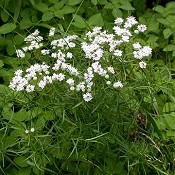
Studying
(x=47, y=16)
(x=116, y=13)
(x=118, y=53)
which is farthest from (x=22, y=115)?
(x=116, y=13)

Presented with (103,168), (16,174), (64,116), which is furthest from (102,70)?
(16,174)

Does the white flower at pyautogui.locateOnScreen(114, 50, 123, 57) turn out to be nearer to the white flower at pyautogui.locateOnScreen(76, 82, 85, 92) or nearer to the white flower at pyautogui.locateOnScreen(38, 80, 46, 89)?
the white flower at pyautogui.locateOnScreen(76, 82, 85, 92)

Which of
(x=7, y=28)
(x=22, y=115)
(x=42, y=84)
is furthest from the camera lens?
(x=7, y=28)

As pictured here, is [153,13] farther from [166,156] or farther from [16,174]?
[16,174]

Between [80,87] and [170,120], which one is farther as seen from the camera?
[170,120]

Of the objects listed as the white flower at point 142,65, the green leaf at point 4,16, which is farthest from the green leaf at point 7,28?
the white flower at point 142,65

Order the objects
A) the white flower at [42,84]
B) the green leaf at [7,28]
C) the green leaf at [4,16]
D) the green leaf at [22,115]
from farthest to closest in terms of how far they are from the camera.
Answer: the green leaf at [4,16] → the green leaf at [7,28] → the green leaf at [22,115] → the white flower at [42,84]

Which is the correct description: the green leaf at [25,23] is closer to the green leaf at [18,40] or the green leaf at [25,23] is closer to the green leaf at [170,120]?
the green leaf at [18,40]

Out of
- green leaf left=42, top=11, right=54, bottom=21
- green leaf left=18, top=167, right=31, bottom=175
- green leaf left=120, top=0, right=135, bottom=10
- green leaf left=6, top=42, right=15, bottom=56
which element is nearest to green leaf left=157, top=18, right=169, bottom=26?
green leaf left=120, top=0, right=135, bottom=10

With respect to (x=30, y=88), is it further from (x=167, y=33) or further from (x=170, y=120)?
(x=167, y=33)

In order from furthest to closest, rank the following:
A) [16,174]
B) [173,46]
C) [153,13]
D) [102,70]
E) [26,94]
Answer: [153,13] < [173,46] < [16,174] < [26,94] < [102,70]

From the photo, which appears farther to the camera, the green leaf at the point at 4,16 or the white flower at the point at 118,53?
the green leaf at the point at 4,16
